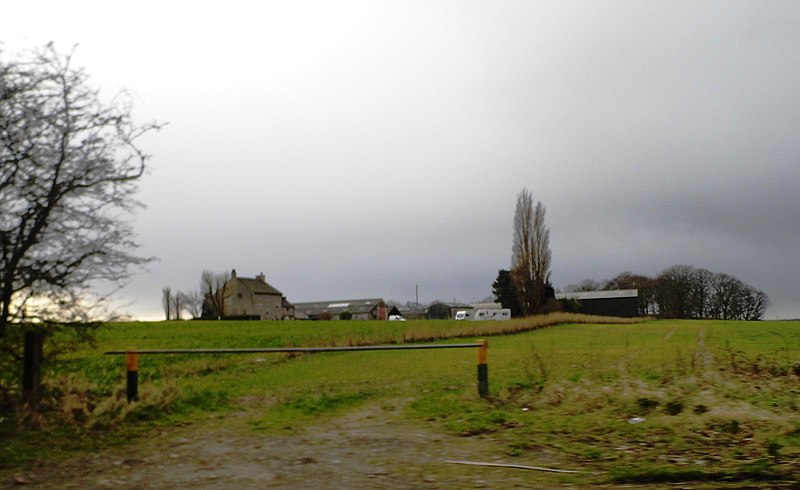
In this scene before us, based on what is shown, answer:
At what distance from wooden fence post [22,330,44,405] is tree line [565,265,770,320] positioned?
303ft

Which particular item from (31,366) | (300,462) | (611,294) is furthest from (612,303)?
(300,462)

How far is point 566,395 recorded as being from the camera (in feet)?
33.9

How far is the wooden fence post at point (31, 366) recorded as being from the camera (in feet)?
29.6

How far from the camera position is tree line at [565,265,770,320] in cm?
8981

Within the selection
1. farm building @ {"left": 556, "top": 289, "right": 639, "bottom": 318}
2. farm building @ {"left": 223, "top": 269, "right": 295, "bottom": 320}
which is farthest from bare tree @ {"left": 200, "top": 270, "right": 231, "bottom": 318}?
farm building @ {"left": 556, "top": 289, "right": 639, "bottom": 318}

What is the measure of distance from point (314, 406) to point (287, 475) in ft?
14.2

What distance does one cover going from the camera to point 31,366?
9.05m

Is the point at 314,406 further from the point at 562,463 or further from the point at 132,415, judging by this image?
the point at 562,463

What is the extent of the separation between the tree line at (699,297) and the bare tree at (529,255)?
41.7m

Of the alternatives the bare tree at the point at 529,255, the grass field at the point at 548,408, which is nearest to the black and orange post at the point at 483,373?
the grass field at the point at 548,408

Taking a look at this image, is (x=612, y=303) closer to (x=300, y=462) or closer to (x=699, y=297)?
(x=699, y=297)

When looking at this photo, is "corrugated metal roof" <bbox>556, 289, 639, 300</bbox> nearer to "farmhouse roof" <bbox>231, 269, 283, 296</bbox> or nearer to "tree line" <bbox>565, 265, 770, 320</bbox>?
"tree line" <bbox>565, 265, 770, 320</bbox>

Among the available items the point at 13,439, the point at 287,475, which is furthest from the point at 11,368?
the point at 287,475

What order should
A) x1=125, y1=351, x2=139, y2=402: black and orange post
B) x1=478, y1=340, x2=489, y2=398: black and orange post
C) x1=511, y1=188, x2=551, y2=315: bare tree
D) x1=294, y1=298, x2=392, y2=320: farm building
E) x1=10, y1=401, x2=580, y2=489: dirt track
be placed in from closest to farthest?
x1=10, y1=401, x2=580, y2=489: dirt track, x1=125, y1=351, x2=139, y2=402: black and orange post, x1=478, y1=340, x2=489, y2=398: black and orange post, x1=511, y1=188, x2=551, y2=315: bare tree, x1=294, y1=298, x2=392, y2=320: farm building
